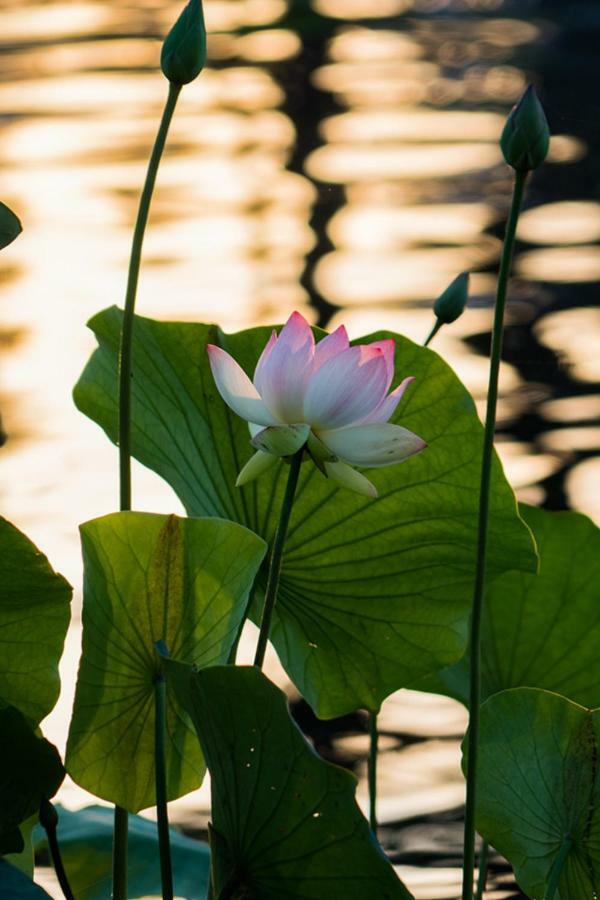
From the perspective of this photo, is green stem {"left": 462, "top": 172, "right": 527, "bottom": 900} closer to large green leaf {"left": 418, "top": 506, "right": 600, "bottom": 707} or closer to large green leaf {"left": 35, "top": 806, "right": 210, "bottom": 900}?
large green leaf {"left": 418, "top": 506, "right": 600, "bottom": 707}

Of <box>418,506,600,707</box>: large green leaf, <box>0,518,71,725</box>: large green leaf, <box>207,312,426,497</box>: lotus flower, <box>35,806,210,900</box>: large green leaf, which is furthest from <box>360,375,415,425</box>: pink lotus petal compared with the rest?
<box>35,806,210,900</box>: large green leaf

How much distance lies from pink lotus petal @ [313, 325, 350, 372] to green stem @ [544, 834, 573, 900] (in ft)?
0.57

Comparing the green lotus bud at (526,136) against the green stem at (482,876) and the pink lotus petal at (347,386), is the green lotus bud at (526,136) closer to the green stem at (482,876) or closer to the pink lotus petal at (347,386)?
the pink lotus petal at (347,386)

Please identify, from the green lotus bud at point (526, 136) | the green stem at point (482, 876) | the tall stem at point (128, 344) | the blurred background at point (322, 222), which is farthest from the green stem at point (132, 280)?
the blurred background at point (322, 222)

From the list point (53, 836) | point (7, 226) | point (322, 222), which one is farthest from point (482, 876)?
point (322, 222)

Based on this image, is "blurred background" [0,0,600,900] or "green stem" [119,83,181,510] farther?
"blurred background" [0,0,600,900]

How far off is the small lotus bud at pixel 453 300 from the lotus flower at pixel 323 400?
0.43ft

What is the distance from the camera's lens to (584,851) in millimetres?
555

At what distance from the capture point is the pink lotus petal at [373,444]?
49cm

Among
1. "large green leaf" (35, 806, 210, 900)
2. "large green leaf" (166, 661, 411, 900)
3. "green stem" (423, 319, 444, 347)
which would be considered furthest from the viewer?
"large green leaf" (35, 806, 210, 900)

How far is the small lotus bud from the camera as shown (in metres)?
0.64

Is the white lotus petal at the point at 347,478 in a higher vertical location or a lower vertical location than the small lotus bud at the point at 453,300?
lower

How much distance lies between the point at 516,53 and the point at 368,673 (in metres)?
3.70

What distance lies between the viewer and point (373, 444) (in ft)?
1.64
